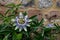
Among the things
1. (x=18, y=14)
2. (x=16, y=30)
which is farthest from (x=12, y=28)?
(x=18, y=14)

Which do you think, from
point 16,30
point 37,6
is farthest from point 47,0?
point 16,30

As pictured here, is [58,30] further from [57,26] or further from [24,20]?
[24,20]

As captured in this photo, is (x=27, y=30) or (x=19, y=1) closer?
(x=27, y=30)

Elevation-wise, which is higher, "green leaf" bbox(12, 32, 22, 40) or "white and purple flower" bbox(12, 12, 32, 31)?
"white and purple flower" bbox(12, 12, 32, 31)

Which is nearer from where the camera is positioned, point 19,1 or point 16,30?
point 16,30

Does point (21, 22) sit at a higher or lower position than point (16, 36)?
higher

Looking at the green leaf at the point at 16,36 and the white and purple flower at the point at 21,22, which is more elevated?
the white and purple flower at the point at 21,22

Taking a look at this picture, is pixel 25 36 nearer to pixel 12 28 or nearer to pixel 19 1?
pixel 12 28

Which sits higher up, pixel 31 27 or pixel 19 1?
pixel 19 1

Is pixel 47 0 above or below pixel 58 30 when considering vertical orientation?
above
